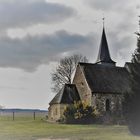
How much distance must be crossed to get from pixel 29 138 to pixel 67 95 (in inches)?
1130

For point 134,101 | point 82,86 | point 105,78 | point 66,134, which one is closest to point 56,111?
point 82,86

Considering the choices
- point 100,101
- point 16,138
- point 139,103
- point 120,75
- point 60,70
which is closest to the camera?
point 16,138

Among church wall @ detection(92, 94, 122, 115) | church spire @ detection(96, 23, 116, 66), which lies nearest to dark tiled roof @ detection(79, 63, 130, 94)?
church wall @ detection(92, 94, 122, 115)

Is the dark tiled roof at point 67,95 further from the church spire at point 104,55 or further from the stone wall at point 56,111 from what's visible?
the church spire at point 104,55

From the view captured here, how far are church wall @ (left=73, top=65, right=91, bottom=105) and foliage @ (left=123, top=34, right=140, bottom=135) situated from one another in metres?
25.1

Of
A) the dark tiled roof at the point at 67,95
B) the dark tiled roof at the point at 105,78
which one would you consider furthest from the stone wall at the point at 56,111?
the dark tiled roof at the point at 105,78

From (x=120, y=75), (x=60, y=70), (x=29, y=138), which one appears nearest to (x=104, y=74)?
(x=120, y=75)

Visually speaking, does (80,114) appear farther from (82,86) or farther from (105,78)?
(105,78)

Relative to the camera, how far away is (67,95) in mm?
56781

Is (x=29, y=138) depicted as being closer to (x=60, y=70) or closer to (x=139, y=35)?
(x=139, y=35)

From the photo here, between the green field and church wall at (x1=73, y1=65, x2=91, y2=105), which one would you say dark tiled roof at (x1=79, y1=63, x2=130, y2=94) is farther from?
the green field

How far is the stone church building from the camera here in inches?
2190

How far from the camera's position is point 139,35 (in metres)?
31.2

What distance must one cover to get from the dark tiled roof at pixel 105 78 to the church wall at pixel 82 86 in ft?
2.64
